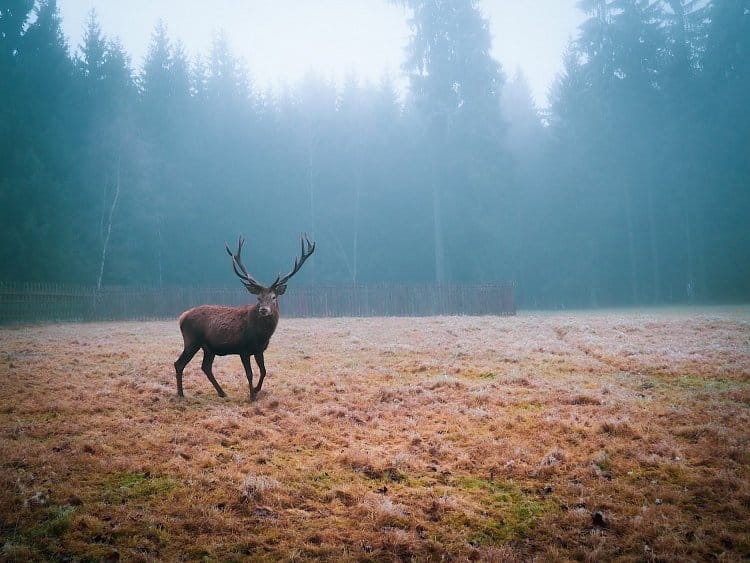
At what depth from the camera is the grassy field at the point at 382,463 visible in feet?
11.6

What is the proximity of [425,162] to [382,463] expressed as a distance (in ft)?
116

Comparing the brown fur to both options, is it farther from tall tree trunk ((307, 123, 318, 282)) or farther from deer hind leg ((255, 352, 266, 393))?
tall tree trunk ((307, 123, 318, 282))

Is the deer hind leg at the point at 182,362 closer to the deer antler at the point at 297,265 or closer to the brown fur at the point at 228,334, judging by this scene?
the brown fur at the point at 228,334

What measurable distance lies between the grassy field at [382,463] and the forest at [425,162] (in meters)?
23.2

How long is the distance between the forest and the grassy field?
76.1 feet

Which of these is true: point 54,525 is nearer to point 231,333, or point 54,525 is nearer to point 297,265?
point 231,333

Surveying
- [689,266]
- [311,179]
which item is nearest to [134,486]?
[311,179]

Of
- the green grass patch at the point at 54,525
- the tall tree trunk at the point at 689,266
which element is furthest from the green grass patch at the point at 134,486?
the tall tree trunk at the point at 689,266

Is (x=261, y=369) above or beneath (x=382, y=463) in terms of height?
above

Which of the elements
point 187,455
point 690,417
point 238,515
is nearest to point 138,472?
point 187,455

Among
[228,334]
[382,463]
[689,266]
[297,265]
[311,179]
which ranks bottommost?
[382,463]

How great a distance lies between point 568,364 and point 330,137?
33246mm

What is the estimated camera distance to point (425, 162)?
124ft

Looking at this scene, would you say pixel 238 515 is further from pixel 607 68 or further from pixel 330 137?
pixel 607 68
